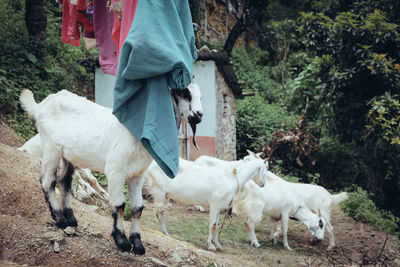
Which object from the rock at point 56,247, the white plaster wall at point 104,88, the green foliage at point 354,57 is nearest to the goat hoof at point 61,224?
the rock at point 56,247

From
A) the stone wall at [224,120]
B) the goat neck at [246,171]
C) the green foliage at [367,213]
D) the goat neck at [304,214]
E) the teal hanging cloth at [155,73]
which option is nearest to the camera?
the teal hanging cloth at [155,73]

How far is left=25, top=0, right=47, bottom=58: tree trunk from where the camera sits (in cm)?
1020

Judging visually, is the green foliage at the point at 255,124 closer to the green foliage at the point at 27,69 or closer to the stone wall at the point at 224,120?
the stone wall at the point at 224,120

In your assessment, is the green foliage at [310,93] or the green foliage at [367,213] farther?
the green foliage at [310,93]

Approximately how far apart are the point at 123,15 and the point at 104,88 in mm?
8175

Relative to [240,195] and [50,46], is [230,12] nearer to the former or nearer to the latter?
[50,46]

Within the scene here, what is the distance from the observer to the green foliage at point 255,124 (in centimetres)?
1454

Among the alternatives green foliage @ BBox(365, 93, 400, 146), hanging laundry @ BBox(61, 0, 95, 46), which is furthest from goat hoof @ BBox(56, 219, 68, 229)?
green foliage @ BBox(365, 93, 400, 146)

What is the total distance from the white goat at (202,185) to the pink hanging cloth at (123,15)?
348 cm

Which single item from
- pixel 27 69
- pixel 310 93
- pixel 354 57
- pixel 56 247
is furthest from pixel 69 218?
pixel 310 93

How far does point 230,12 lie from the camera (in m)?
24.8

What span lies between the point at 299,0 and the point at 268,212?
816 inches

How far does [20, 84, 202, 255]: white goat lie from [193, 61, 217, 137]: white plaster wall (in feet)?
24.6

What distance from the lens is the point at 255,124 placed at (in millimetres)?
15133
